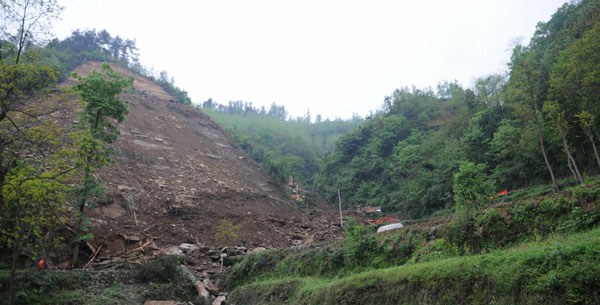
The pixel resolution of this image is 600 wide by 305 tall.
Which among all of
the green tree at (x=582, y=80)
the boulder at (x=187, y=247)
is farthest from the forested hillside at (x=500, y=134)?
the boulder at (x=187, y=247)

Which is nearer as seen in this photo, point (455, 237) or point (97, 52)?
point (455, 237)

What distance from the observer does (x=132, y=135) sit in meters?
32.5

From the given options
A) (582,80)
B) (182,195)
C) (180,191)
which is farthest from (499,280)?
(180,191)

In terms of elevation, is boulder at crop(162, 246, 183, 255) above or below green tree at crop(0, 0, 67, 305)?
below

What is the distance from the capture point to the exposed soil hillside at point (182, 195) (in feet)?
63.4

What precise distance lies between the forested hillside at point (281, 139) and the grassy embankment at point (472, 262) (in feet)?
92.3

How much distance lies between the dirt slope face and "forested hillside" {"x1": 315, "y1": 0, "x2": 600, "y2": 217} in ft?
34.0

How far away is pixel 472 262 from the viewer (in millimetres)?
6250

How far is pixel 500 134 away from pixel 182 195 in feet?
80.2

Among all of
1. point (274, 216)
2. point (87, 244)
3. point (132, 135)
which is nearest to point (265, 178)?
point (274, 216)

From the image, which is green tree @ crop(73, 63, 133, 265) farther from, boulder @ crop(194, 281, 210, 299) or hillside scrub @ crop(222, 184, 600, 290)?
hillside scrub @ crop(222, 184, 600, 290)

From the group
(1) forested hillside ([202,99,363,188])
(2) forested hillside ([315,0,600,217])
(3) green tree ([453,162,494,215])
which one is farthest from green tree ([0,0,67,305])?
(1) forested hillside ([202,99,363,188])

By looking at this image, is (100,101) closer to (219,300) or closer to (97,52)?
(219,300)

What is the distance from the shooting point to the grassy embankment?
500cm
